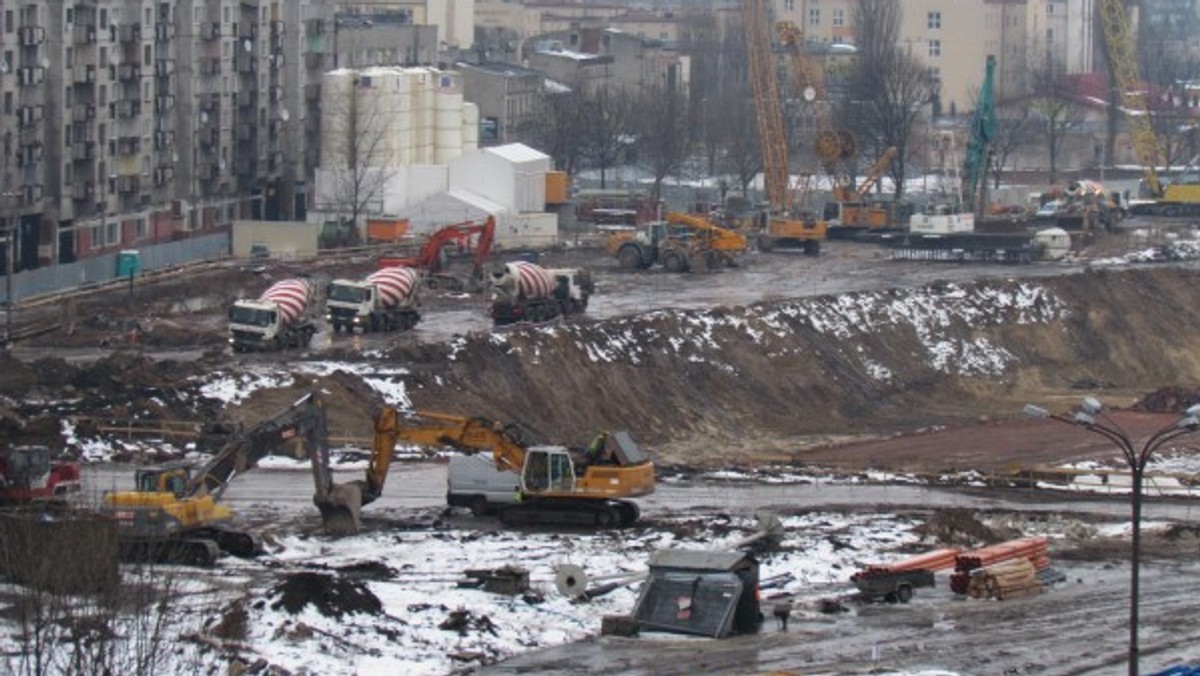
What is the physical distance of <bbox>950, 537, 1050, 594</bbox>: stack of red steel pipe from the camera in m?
38.5

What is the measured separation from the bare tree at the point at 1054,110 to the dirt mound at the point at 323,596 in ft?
309

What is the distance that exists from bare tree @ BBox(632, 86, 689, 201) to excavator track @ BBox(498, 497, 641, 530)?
67.1 metres

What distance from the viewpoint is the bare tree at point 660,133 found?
11469 cm

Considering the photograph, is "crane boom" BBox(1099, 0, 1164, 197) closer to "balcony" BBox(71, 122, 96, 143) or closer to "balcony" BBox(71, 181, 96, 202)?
"balcony" BBox(71, 122, 96, 143)

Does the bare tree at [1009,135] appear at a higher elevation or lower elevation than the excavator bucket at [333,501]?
higher

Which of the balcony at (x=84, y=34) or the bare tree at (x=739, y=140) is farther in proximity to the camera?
the bare tree at (x=739, y=140)

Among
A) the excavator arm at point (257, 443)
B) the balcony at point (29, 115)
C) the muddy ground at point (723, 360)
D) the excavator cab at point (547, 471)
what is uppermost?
the balcony at point (29, 115)

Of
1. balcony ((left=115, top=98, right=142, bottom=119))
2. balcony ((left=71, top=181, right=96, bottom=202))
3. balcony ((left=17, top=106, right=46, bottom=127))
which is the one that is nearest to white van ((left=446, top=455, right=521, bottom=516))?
balcony ((left=17, top=106, right=46, bottom=127))

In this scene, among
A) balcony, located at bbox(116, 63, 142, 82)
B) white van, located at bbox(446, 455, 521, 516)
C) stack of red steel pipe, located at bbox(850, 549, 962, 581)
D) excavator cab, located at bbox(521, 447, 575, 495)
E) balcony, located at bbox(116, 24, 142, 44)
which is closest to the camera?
stack of red steel pipe, located at bbox(850, 549, 962, 581)

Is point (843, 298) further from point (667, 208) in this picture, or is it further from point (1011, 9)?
point (1011, 9)

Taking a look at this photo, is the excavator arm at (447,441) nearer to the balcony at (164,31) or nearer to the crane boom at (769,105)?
the balcony at (164,31)

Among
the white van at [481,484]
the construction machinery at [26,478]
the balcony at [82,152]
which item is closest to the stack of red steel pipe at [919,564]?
the white van at [481,484]

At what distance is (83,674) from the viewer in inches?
1021

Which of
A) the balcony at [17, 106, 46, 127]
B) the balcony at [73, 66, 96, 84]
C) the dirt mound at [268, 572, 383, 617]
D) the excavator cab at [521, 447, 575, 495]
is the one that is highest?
the balcony at [73, 66, 96, 84]
